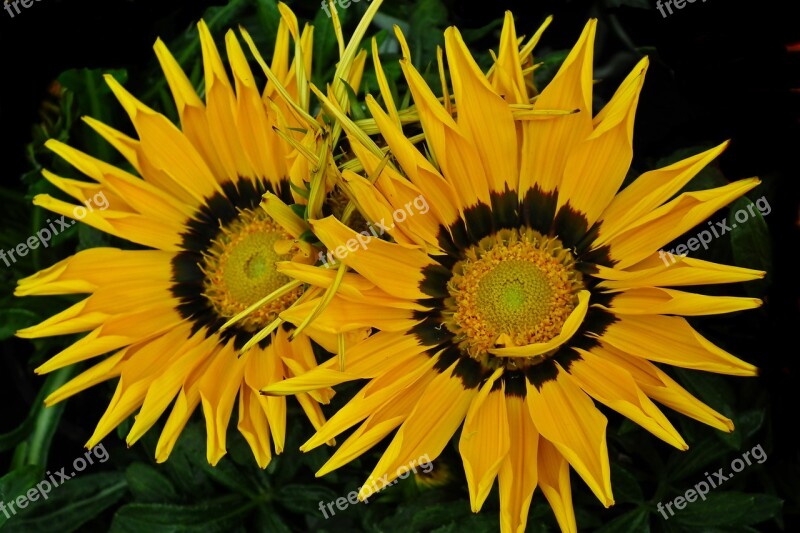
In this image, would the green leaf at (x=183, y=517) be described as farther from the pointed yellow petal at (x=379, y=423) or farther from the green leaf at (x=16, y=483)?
the pointed yellow petal at (x=379, y=423)

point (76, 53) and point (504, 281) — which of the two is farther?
point (76, 53)

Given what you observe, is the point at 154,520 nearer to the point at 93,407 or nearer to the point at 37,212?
the point at 93,407

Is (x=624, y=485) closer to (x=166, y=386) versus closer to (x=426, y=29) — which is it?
(x=166, y=386)

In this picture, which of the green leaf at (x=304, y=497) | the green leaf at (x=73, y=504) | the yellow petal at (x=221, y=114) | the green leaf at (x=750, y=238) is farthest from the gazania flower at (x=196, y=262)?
the green leaf at (x=750, y=238)

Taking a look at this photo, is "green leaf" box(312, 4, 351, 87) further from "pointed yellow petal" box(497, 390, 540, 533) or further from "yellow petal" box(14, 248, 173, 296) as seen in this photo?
"pointed yellow petal" box(497, 390, 540, 533)

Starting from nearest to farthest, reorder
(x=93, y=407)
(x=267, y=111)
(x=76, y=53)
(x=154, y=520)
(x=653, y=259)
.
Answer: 1. (x=653, y=259)
2. (x=267, y=111)
3. (x=154, y=520)
4. (x=76, y=53)
5. (x=93, y=407)

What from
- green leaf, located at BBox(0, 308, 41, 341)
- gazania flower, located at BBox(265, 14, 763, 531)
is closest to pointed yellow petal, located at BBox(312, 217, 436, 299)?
gazania flower, located at BBox(265, 14, 763, 531)

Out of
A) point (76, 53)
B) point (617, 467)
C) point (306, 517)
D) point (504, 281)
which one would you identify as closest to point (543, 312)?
point (504, 281)
